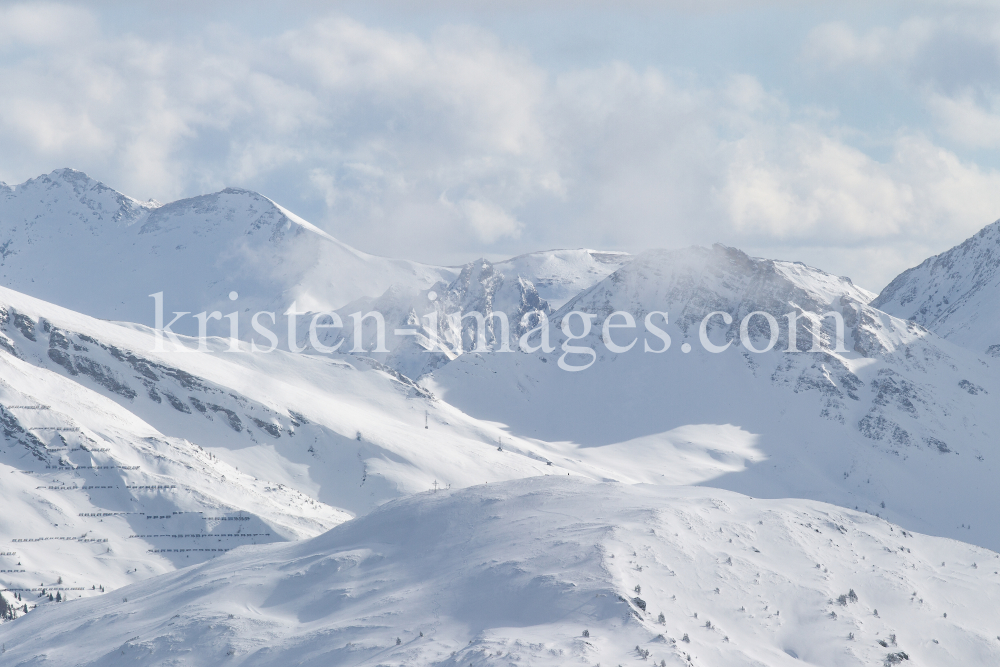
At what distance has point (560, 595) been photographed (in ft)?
231

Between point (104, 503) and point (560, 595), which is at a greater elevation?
point (560, 595)

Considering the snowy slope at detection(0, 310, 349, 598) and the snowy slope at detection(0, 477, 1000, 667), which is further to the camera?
the snowy slope at detection(0, 310, 349, 598)

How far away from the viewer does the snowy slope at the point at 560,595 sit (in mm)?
67500

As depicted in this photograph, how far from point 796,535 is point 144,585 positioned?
64.1 m

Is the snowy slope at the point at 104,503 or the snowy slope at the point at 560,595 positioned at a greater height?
the snowy slope at the point at 560,595

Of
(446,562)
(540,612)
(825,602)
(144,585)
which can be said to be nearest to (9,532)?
(144,585)

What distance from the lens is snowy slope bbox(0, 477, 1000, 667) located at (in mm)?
67500

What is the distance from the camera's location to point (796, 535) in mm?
89938

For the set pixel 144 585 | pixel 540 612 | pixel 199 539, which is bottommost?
pixel 199 539

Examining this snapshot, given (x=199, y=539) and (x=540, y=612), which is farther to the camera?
(x=199, y=539)

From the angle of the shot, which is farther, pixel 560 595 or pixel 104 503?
pixel 104 503

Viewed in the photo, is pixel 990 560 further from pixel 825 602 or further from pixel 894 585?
pixel 825 602

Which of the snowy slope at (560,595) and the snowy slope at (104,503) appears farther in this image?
the snowy slope at (104,503)

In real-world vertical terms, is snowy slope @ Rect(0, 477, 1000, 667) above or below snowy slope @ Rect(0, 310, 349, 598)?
above
